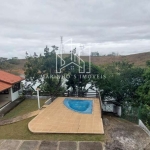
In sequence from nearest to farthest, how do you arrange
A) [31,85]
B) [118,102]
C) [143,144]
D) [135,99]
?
[143,144] < [135,99] < [118,102] < [31,85]

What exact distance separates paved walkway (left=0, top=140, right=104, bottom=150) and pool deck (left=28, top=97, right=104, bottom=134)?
96cm

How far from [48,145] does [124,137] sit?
3591 mm

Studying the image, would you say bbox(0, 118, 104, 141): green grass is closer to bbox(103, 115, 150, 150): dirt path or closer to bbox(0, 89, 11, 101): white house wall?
bbox(103, 115, 150, 150): dirt path

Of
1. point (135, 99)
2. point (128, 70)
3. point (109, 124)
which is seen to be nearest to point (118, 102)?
point (135, 99)

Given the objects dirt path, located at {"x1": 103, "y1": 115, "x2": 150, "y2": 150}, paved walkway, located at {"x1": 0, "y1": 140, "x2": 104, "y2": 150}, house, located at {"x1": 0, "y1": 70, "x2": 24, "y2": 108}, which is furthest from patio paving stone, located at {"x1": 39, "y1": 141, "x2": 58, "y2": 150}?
house, located at {"x1": 0, "y1": 70, "x2": 24, "y2": 108}

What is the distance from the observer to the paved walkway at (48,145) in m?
6.88

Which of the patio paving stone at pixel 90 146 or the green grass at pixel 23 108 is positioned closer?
the patio paving stone at pixel 90 146

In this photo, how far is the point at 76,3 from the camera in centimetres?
1107

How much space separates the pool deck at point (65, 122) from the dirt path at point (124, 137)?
1.85 ft

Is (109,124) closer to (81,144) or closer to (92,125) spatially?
(92,125)

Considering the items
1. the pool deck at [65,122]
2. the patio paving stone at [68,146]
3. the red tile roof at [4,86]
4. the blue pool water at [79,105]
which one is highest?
the red tile roof at [4,86]

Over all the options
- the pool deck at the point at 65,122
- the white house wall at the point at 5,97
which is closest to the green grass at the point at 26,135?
→ the pool deck at the point at 65,122

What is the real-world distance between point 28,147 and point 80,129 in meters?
2.69

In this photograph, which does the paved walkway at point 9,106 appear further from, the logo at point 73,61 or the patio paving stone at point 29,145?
the patio paving stone at point 29,145
